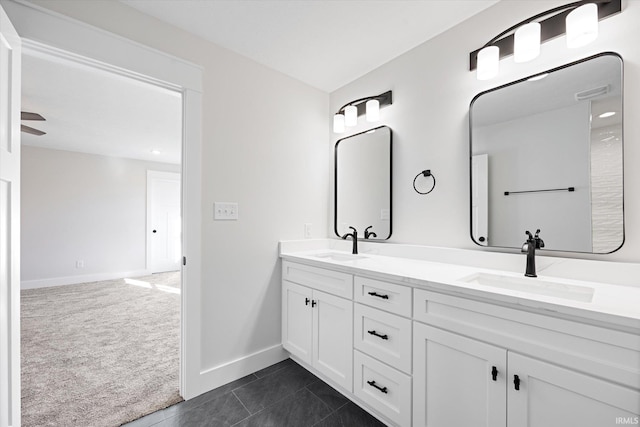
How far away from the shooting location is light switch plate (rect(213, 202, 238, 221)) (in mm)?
1855

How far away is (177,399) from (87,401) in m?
0.55

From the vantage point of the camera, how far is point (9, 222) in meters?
1.13

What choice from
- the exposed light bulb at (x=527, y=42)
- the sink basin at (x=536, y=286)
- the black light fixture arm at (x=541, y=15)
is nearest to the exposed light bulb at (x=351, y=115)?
the black light fixture arm at (x=541, y=15)

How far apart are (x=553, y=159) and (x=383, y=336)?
1247 millimetres

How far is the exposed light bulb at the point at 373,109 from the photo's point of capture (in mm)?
2102

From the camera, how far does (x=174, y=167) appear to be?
5863 mm

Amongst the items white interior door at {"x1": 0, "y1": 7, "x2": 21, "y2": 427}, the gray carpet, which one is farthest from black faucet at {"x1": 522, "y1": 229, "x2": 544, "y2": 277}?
white interior door at {"x1": 0, "y1": 7, "x2": 21, "y2": 427}

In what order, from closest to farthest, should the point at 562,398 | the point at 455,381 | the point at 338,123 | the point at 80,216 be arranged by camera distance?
the point at 562,398
the point at 455,381
the point at 338,123
the point at 80,216

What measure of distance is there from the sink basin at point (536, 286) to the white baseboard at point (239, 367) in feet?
5.14

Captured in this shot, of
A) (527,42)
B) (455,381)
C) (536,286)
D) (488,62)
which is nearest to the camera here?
(455,381)

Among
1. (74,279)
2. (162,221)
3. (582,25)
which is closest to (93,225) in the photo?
(74,279)

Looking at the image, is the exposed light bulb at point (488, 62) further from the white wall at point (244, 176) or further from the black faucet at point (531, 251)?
the white wall at point (244, 176)

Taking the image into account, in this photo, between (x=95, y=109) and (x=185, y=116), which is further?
(x=95, y=109)

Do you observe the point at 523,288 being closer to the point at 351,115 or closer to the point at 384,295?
the point at 384,295
